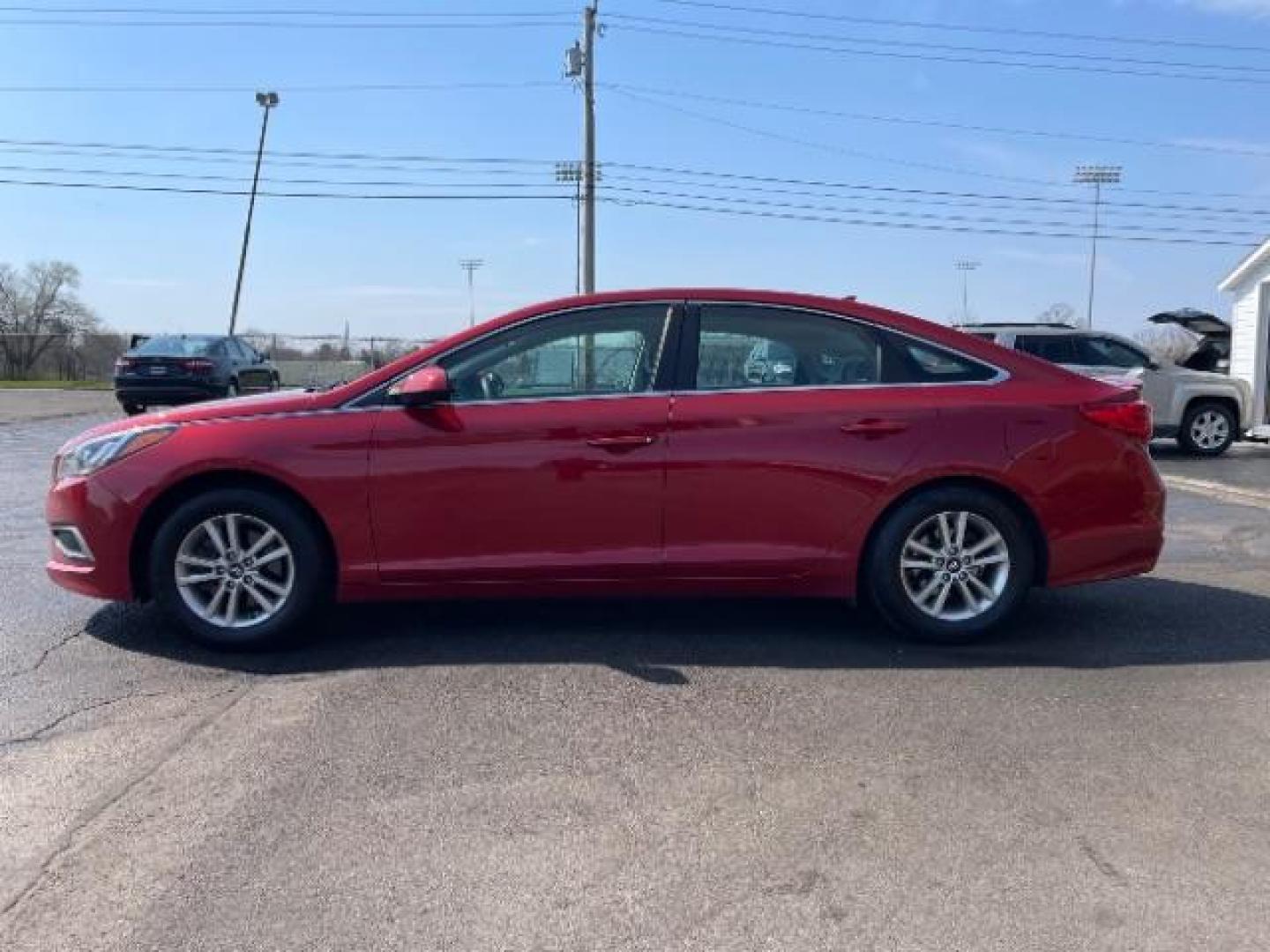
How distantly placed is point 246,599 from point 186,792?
1604 millimetres

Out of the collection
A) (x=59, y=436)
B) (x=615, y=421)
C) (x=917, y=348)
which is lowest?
(x=59, y=436)

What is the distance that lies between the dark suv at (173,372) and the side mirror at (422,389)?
55.7 feet

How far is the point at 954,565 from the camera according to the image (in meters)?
5.29

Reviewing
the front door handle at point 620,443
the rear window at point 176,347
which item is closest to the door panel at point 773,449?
the front door handle at point 620,443

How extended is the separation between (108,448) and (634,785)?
299 centimetres

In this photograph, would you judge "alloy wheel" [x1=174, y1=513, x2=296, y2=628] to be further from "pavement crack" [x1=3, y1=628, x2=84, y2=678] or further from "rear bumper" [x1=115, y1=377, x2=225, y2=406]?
"rear bumper" [x1=115, y1=377, x2=225, y2=406]

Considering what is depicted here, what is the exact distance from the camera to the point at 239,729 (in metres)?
4.21

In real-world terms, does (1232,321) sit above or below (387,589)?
above

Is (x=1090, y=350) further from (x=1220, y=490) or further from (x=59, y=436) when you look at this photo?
(x=59, y=436)

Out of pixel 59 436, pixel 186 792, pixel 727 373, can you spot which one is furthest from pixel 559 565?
pixel 59 436

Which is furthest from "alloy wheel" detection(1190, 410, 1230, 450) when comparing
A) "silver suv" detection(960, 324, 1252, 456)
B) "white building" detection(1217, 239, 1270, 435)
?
"white building" detection(1217, 239, 1270, 435)

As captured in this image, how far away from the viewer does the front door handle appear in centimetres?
505

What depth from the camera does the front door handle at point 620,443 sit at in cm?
505

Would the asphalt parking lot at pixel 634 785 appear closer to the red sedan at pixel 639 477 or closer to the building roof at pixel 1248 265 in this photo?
the red sedan at pixel 639 477
